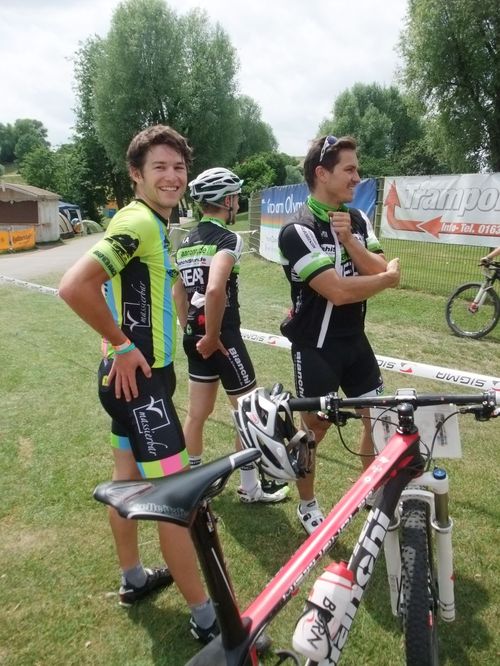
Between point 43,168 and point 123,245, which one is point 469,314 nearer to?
point 123,245

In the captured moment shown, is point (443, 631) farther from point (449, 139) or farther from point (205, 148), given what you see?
point (205, 148)

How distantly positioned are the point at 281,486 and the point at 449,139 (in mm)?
24994

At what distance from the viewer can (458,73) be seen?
2347 centimetres

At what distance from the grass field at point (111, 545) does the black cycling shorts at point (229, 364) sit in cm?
92

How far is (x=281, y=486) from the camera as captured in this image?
12.6ft

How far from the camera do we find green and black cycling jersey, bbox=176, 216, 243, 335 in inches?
133

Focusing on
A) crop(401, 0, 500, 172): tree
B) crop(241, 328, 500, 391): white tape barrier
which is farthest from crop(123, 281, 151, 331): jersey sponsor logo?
crop(401, 0, 500, 172): tree

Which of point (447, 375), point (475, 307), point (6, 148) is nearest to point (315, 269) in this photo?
point (447, 375)

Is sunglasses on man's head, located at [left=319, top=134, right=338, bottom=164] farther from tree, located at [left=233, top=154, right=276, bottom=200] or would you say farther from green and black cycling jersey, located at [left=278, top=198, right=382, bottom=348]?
tree, located at [left=233, top=154, right=276, bottom=200]

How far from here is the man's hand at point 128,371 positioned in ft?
7.29

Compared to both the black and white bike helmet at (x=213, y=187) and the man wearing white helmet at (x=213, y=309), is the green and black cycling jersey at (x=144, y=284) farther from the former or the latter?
the black and white bike helmet at (x=213, y=187)

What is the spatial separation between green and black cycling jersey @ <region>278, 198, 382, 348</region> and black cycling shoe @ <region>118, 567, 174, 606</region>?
1546 millimetres

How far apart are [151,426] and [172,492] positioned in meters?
0.88

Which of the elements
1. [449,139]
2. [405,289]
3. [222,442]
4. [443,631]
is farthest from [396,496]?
[449,139]
